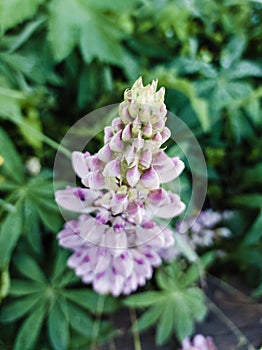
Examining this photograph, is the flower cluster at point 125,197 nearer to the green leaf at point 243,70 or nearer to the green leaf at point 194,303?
the green leaf at point 194,303

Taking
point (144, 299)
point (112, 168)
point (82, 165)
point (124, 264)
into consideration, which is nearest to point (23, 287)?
point (144, 299)

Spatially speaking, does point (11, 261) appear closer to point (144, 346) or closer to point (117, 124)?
point (144, 346)

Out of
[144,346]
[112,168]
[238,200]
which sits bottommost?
[144,346]

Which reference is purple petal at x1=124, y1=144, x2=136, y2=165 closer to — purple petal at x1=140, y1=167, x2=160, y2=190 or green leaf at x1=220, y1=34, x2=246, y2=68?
purple petal at x1=140, y1=167, x2=160, y2=190

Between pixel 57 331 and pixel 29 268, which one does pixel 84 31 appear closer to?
pixel 29 268

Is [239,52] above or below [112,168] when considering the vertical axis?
above

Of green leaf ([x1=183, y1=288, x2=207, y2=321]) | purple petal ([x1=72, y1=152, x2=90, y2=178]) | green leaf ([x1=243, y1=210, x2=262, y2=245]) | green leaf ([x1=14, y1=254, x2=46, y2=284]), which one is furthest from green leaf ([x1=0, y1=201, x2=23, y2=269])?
green leaf ([x1=243, y1=210, x2=262, y2=245])

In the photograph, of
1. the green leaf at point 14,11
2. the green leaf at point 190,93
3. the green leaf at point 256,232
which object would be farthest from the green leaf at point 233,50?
the green leaf at point 14,11

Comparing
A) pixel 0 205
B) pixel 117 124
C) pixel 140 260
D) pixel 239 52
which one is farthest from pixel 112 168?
pixel 239 52

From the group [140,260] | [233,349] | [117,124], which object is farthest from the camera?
[233,349]
